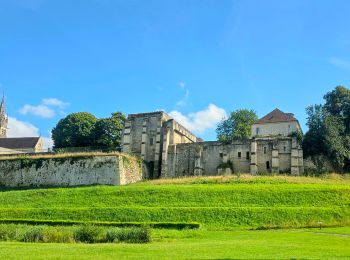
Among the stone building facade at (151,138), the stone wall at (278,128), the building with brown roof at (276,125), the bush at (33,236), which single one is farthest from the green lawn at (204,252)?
the building with brown roof at (276,125)

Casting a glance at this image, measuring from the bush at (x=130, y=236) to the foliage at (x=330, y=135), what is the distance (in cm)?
3195

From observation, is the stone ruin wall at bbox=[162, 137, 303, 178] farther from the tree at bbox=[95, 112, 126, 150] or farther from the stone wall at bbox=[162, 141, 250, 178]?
the tree at bbox=[95, 112, 126, 150]

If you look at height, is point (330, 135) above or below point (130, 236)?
above

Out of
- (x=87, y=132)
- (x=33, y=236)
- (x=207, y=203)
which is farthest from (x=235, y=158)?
(x=33, y=236)

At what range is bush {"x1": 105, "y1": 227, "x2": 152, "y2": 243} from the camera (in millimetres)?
22000

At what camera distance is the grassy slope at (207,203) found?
103 feet

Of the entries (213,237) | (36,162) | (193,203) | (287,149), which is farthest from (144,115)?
(213,237)

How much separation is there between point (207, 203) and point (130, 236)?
14.2 metres

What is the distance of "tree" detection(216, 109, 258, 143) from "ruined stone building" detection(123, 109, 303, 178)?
15.6 meters

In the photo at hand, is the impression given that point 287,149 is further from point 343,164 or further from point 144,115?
point 144,115

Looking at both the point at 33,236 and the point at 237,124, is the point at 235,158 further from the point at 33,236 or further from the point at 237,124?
the point at 33,236

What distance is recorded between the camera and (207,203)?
3553cm

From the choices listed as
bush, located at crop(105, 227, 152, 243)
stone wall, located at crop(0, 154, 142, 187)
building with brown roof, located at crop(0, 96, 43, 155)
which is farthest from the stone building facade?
bush, located at crop(105, 227, 152, 243)

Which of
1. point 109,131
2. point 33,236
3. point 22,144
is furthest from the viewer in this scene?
point 22,144
